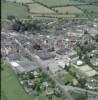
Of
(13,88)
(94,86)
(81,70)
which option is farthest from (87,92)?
(13,88)

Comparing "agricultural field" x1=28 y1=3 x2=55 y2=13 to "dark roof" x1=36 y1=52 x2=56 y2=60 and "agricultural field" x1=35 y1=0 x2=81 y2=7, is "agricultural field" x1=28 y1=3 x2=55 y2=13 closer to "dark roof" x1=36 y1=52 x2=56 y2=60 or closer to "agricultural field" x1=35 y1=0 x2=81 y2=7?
"agricultural field" x1=35 y1=0 x2=81 y2=7

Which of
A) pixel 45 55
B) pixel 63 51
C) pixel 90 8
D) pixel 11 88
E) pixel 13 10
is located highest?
pixel 90 8

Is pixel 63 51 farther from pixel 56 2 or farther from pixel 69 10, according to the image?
pixel 56 2

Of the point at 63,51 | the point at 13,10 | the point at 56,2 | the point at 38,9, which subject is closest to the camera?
the point at 63,51

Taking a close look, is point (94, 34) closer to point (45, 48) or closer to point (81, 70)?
point (45, 48)

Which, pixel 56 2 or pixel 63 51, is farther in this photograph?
pixel 56 2

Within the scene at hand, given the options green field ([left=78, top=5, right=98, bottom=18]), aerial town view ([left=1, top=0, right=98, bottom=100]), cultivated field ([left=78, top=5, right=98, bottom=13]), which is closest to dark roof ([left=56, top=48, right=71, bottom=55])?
aerial town view ([left=1, top=0, right=98, bottom=100])

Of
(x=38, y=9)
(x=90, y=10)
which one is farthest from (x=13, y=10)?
(x=90, y=10)
